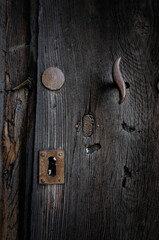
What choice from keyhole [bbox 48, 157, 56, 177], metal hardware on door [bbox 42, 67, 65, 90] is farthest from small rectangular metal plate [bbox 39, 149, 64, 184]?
metal hardware on door [bbox 42, 67, 65, 90]

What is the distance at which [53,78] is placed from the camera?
624 mm

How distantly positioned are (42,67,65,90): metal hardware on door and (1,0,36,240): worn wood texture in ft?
0.16

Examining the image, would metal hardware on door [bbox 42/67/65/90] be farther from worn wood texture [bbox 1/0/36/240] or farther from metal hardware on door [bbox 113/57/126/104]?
metal hardware on door [bbox 113/57/126/104]

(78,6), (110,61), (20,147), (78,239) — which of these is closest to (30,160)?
(20,147)

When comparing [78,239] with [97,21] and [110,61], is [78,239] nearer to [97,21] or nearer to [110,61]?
[110,61]

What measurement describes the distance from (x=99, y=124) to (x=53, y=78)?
7.6 inches

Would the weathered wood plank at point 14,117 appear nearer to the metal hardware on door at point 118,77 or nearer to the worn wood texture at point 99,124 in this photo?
the worn wood texture at point 99,124

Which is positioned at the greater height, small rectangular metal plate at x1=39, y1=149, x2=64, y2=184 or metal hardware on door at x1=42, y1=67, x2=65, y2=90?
metal hardware on door at x1=42, y1=67, x2=65, y2=90

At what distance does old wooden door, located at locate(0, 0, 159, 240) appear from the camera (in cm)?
61

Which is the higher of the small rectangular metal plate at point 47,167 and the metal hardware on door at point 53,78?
the metal hardware on door at point 53,78

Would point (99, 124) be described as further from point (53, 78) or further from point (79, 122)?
point (53, 78)

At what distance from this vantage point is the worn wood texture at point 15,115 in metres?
0.60

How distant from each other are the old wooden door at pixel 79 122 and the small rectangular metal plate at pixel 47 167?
0.05ft

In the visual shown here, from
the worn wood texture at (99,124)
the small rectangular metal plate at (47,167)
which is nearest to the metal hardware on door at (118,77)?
the worn wood texture at (99,124)
